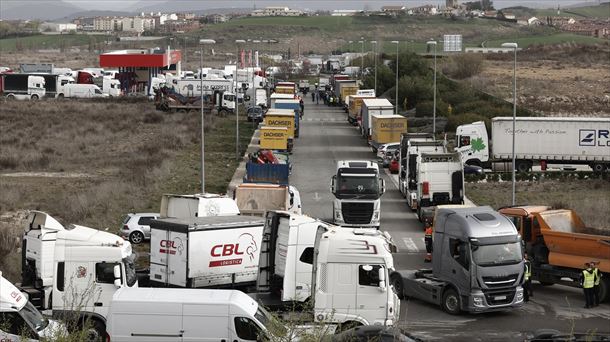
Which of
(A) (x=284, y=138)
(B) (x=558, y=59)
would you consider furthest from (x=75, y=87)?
(B) (x=558, y=59)

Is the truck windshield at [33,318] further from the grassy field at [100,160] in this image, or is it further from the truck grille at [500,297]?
the truck grille at [500,297]

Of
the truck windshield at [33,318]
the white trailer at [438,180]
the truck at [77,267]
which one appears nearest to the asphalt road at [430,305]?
the white trailer at [438,180]

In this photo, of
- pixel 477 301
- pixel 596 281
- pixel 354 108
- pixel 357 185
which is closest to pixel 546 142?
pixel 357 185

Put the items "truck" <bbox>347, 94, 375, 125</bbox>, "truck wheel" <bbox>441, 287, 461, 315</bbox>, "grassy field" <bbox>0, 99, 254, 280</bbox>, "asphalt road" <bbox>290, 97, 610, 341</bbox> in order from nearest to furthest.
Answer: "asphalt road" <bbox>290, 97, 610, 341</bbox>
"truck wheel" <bbox>441, 287, 461, 315</bbox>
"grassy field" <bbox>0, 99, 254, 280</bbox>
"truck" <bbox>347, 94, 375, 125</bbox>

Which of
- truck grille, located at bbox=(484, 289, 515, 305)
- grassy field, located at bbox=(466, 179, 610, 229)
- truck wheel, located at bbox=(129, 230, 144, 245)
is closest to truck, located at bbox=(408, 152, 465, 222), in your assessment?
grassy field, located at bbox=(466, 179, 610, 229)

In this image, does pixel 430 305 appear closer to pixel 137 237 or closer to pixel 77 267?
pixel 77 267

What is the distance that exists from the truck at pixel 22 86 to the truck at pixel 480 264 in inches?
3291

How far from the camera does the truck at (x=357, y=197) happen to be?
36.7 m

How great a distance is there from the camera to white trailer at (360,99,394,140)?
6494cm

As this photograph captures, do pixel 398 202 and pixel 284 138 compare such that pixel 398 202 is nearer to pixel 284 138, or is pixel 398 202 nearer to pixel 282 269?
pixel 284 138

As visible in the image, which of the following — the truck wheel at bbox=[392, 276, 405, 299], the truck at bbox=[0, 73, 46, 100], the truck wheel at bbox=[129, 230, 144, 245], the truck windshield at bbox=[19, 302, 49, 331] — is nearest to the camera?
the truck windshield at bbox=[19, 302, 49, 331]

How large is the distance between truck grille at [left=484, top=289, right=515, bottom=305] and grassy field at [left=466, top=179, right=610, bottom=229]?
41.8 feet

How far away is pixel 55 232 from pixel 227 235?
4.14 m

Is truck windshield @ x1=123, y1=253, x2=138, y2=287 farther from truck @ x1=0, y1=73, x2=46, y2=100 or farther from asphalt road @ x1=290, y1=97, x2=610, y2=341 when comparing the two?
truck @ x1=0, y1=73, x2=46, y2=100
